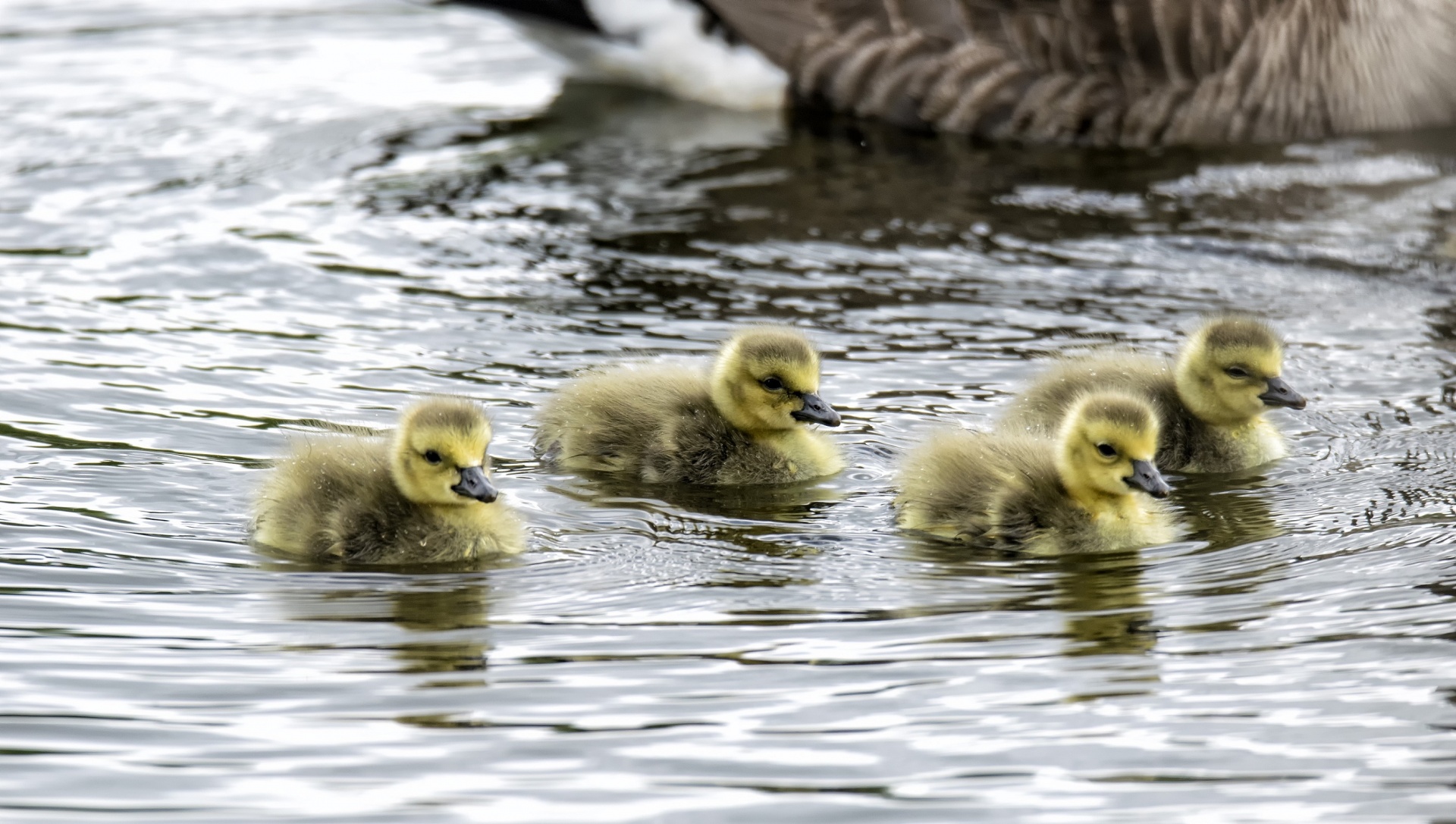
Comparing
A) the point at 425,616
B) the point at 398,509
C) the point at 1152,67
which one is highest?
the point at 1152,67

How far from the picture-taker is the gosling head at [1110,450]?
5.52m

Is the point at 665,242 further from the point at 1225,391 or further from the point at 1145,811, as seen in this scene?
the point at 1145,811

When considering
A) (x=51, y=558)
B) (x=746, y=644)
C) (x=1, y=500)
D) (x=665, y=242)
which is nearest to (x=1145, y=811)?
(x=746, y=644)

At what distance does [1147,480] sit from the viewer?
18.1ft

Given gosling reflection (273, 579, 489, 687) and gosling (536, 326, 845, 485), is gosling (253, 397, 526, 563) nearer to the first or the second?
gosling reflection (273, 579, 489, 687)

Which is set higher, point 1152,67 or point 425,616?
point 1152,67

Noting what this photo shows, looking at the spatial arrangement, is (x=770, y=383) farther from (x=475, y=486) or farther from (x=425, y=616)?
(x=425, y=616)

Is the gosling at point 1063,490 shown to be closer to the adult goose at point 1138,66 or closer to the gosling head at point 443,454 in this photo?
the gosling head at point 443,454

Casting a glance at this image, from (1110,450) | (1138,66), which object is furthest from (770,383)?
(1138,66)

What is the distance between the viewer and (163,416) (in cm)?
664

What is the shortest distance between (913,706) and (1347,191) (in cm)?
561

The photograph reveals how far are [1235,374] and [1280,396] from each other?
0.15 metres

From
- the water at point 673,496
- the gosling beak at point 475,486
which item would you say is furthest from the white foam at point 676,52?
the gosling beak at point 475,486

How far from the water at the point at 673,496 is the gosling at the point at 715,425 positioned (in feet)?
0.47
